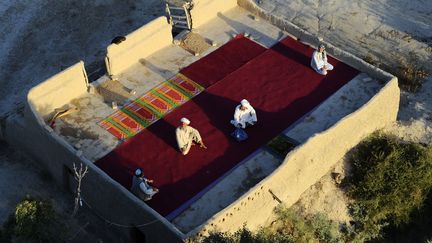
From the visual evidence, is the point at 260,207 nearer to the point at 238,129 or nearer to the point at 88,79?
the point at 238,129

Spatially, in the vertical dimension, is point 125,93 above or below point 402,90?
above

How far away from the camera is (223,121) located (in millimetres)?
22312

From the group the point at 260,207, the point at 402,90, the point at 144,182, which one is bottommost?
the point at 402,90

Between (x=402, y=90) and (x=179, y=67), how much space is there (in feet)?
25.7

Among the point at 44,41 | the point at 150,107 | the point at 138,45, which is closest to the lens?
the point at 150,107

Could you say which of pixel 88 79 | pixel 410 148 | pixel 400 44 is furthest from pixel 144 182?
pixel 400 44

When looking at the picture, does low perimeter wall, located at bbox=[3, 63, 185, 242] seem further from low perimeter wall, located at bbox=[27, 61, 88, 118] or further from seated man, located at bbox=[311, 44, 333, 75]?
seated man, located at bbox=[311, 44, 333, 75]

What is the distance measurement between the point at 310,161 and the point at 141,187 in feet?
16.1

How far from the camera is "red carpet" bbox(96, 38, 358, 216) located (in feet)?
67.4

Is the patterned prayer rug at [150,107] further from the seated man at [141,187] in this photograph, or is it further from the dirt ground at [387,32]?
the dirt ground at [387,32]

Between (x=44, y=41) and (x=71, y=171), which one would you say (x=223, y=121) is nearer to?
(x=71, y=171)

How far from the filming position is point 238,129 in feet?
70.8

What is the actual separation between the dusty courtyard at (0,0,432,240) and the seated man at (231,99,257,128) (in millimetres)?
5020

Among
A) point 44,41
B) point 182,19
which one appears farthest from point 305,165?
point 44,41
